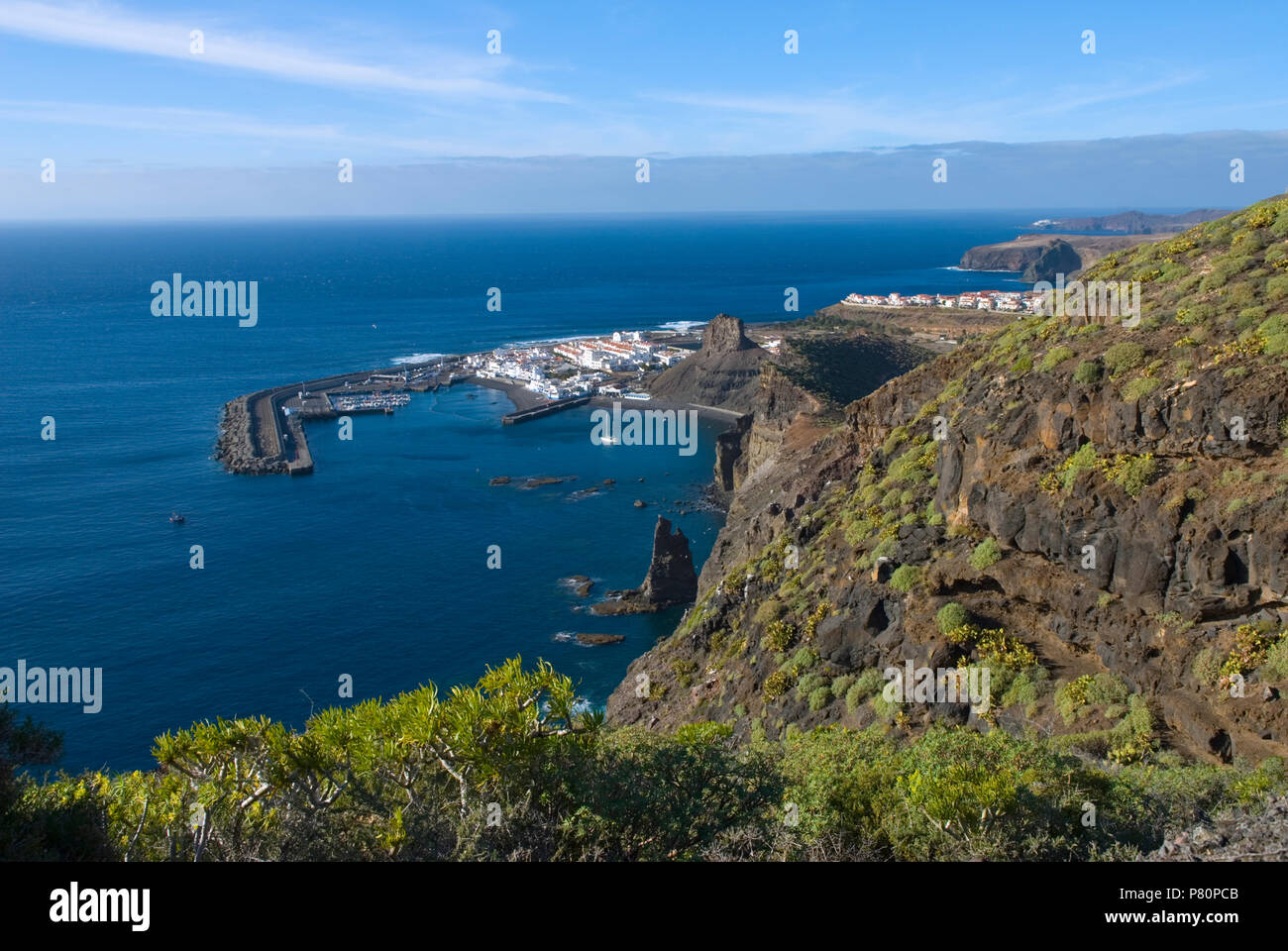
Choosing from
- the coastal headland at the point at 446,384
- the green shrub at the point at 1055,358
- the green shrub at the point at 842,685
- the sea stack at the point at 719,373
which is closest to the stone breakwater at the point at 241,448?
the coastal headland at the point at 446,384

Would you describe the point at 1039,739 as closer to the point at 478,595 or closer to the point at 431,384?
the point at 478,595

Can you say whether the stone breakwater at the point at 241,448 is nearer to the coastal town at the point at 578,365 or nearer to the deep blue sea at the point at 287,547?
the deep blue sea at the point at 287,547

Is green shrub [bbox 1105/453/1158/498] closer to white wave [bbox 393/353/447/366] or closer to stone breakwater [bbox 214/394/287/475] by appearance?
stone breakwater [bbox 214/394/287/475]

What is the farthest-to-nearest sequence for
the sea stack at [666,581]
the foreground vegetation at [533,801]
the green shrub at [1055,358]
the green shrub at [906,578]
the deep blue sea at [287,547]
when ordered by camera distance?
the sea stack at [666,581]
the deep blue sea at [287,547]
the green shrub at [1055,358]
the green shrub at [906,578]
the foreground vegetation at [533,801]

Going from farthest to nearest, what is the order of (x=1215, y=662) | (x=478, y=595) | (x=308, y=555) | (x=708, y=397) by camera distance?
(x=708, y=397) < (x=308, y=555) < (x=478, y=595) < (x=1215, y=662)

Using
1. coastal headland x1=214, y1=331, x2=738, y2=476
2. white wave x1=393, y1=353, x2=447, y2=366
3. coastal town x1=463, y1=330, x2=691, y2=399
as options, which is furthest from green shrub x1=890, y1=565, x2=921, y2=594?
white wave x1=393, y1=353, x2=447, y2=366
